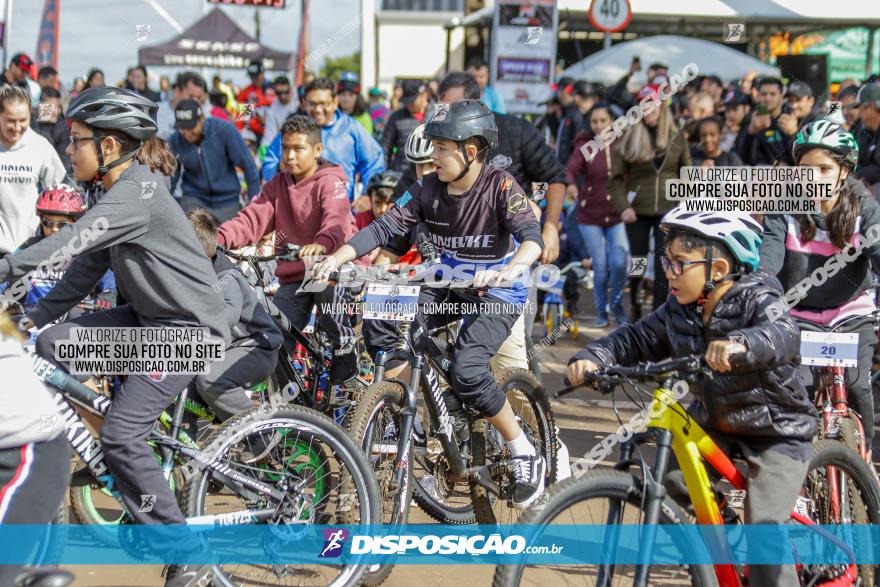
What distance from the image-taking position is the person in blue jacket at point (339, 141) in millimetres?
7945

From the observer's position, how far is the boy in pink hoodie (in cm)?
625

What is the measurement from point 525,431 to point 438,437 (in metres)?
0.96

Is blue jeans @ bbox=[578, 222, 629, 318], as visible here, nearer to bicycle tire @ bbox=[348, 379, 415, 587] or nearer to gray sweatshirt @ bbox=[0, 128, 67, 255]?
gray sweatshirt @ bbox=[0, 128, 67, 255]

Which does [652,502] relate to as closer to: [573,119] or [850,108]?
[850,108]

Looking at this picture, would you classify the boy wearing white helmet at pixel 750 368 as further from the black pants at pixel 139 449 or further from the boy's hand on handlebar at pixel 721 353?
the black pants at pixel 139 449

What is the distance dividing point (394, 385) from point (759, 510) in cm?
164

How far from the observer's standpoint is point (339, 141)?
26.3ft

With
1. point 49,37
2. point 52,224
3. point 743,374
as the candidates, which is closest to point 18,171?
point 52,224

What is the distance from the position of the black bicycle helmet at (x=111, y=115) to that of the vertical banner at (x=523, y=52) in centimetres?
1029

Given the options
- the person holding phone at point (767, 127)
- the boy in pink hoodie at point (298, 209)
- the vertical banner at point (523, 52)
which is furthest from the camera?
the vertical banner at point (523, 52)

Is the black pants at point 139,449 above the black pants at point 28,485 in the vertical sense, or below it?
below

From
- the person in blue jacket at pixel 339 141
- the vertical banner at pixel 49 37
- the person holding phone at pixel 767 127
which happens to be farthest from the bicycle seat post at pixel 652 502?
the vertical banner at pixel 49 37

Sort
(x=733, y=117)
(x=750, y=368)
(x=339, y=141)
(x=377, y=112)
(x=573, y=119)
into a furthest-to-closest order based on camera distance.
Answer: (x=377, y=112) → (x=573, y=119) → (x=733, y=117) → (x=339, y=141) → (x=750, y=368)

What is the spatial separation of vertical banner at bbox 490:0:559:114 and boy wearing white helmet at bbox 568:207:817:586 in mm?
10619
